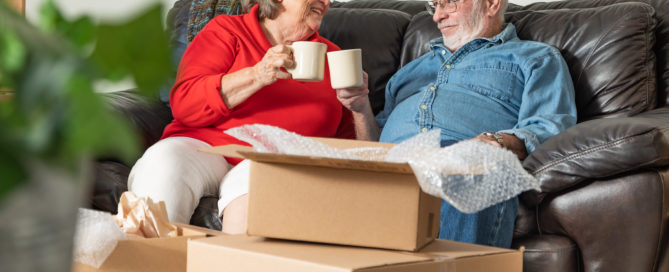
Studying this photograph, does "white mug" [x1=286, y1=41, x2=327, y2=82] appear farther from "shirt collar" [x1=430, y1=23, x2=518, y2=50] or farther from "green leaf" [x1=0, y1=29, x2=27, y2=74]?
"green leaf" [x1=0, y1=29, x2=27, y2=74]

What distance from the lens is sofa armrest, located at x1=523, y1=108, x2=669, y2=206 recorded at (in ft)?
4.80

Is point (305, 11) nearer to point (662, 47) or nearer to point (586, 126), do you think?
point (586, 126)

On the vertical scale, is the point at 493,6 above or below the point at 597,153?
above

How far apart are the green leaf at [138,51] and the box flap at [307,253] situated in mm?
618

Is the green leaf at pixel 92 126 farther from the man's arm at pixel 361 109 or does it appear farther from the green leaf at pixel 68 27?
the man's arm at pixel 361 109

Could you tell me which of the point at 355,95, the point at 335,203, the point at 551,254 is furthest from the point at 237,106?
the point at 335,203

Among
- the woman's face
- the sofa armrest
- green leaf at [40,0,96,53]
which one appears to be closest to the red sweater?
the woman's face

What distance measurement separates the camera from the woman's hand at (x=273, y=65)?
66.0 inches

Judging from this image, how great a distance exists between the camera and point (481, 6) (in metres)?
2.13

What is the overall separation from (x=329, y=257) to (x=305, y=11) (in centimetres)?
131

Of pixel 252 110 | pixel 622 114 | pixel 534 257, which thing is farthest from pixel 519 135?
pixel 252 110

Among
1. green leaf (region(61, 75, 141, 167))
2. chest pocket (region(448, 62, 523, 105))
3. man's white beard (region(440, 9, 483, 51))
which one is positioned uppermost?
green leaf (region(61, 75, 141, 167))

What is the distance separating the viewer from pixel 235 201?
1640 millimetres

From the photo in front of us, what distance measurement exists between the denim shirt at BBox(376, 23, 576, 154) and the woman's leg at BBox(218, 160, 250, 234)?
1.56ft
